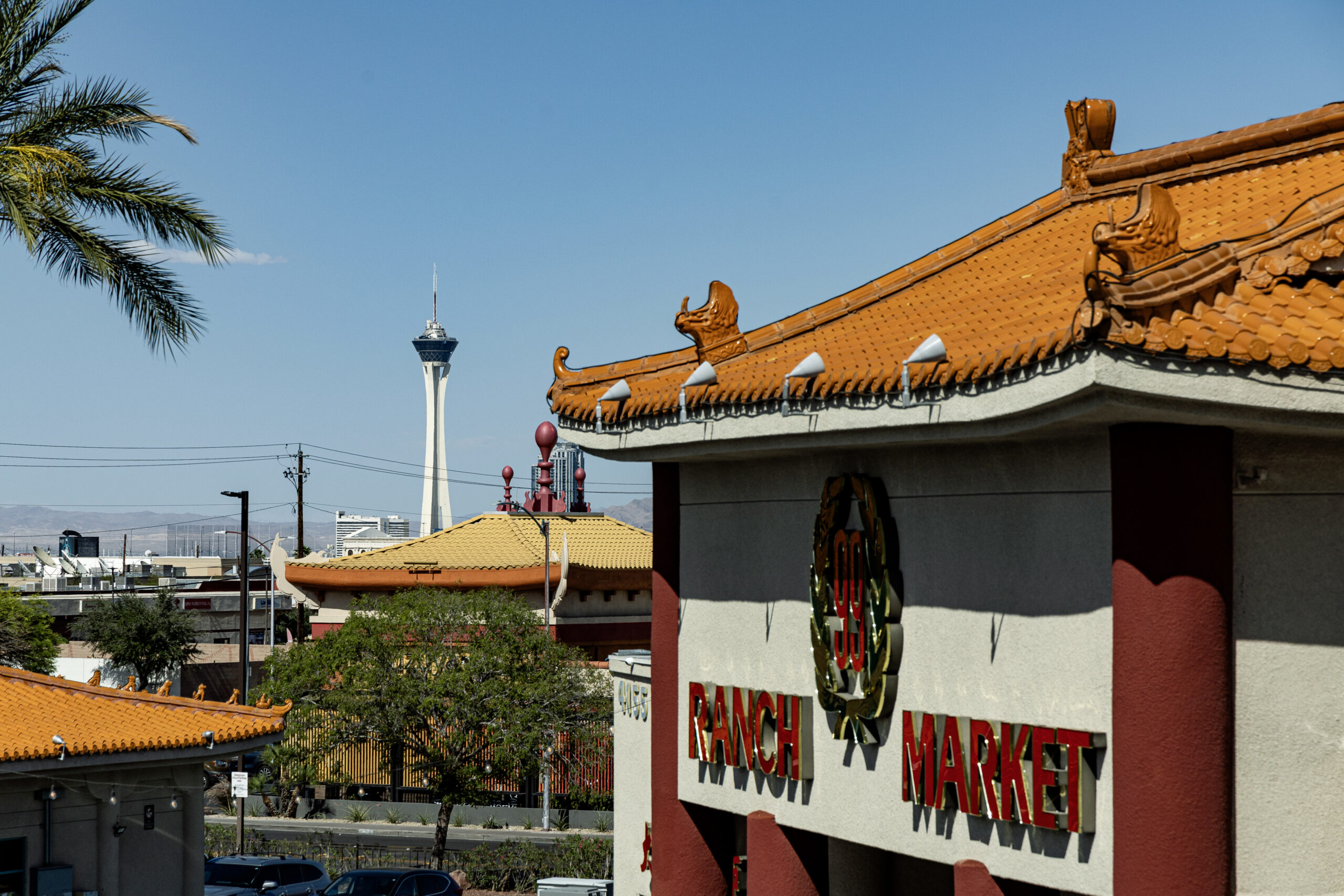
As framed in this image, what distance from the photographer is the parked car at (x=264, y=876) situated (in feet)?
107

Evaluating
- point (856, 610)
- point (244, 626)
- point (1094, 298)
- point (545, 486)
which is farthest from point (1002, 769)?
point (545, 486)

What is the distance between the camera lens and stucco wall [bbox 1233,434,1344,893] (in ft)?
39.8

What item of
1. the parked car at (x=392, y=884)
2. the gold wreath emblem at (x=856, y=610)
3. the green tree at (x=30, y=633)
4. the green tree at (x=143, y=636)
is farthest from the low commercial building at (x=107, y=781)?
the green tree at (x=143, y=636)

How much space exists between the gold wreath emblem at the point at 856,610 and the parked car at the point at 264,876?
21564 millimetres

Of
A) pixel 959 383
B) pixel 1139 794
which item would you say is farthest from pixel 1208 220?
pixel 1139 794

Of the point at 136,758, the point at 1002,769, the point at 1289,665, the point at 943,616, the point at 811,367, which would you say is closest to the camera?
the point at 1289,665

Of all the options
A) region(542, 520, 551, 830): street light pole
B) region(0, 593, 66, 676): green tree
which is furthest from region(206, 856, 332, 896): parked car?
region(0, 593, 66, 676): green tree

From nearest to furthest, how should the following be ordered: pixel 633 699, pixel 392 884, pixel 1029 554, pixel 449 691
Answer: pixel 1029 554 < pixel 633 699 < pixel 392 884 < pixel 449 691

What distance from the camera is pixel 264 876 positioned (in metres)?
33.2

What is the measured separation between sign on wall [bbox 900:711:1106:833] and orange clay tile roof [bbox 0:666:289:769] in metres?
14.3

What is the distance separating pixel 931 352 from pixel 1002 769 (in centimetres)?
396

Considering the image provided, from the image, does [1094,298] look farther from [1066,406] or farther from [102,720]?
[102,720]

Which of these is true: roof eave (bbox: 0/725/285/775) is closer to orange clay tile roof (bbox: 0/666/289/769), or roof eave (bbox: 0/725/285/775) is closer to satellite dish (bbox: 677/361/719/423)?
orange clay tile roof (bbox: 0/666/289/769)

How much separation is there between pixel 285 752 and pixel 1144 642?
30.8 meters
